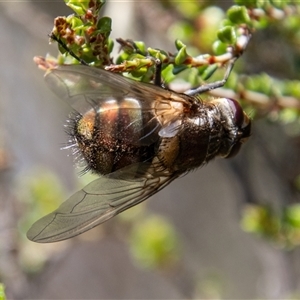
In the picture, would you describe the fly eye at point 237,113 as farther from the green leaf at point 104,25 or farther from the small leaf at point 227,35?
the green leaf at point 104,25

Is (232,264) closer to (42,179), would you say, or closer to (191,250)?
(191,250)

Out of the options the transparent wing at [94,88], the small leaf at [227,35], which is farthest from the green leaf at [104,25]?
the small leaf at [227,35]

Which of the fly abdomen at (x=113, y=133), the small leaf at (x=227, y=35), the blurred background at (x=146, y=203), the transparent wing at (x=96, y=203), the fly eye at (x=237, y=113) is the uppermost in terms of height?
the small leaf at (x=227, y=35)

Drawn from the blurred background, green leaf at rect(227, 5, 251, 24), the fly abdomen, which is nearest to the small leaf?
green leaf at rect(227, 5, 251, 24)

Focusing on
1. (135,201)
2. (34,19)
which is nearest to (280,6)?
(135,201)

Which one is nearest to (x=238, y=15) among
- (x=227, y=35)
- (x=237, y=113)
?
(x=227, y=35)
